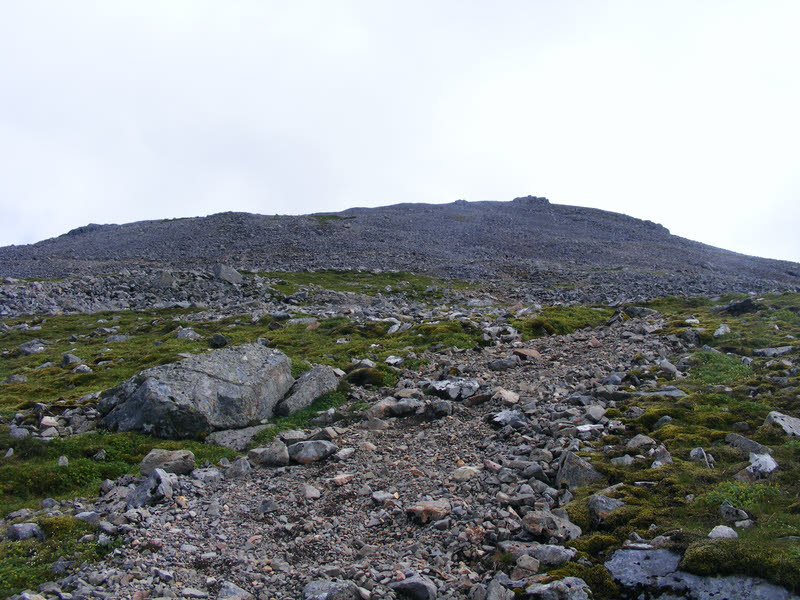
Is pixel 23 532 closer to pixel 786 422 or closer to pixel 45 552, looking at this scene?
pixel 45 552

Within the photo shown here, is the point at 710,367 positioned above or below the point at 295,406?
above

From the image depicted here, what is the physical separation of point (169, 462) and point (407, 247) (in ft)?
193

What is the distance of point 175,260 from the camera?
62.8 m

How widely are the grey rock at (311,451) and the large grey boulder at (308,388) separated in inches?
117

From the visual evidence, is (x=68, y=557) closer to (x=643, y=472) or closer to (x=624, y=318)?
(x=643, y=472)

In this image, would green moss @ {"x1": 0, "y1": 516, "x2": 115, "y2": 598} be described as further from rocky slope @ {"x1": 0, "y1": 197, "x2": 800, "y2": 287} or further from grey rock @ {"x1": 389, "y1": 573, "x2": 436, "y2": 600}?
rocky slope @ {"x1": 0, "y1": 197, "x2": 800, "y2": 287}

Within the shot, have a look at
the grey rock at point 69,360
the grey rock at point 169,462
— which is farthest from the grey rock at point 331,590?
the grey rock at point 69,360

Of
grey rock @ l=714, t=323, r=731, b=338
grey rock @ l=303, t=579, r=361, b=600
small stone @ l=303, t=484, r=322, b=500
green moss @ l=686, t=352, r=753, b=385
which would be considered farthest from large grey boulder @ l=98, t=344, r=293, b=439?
grey rock @ l=714, t=323, r=731, b=338

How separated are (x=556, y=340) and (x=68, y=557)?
20173 millimetres

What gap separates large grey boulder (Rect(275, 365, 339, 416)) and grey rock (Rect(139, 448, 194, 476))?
156 inches

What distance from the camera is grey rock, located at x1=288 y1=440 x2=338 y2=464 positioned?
12773 millimetres

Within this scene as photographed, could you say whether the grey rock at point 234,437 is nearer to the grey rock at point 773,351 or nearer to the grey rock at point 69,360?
the grey rock at point 69,360

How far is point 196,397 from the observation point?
14.3 meters

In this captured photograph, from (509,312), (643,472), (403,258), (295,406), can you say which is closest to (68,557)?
(295,406)
